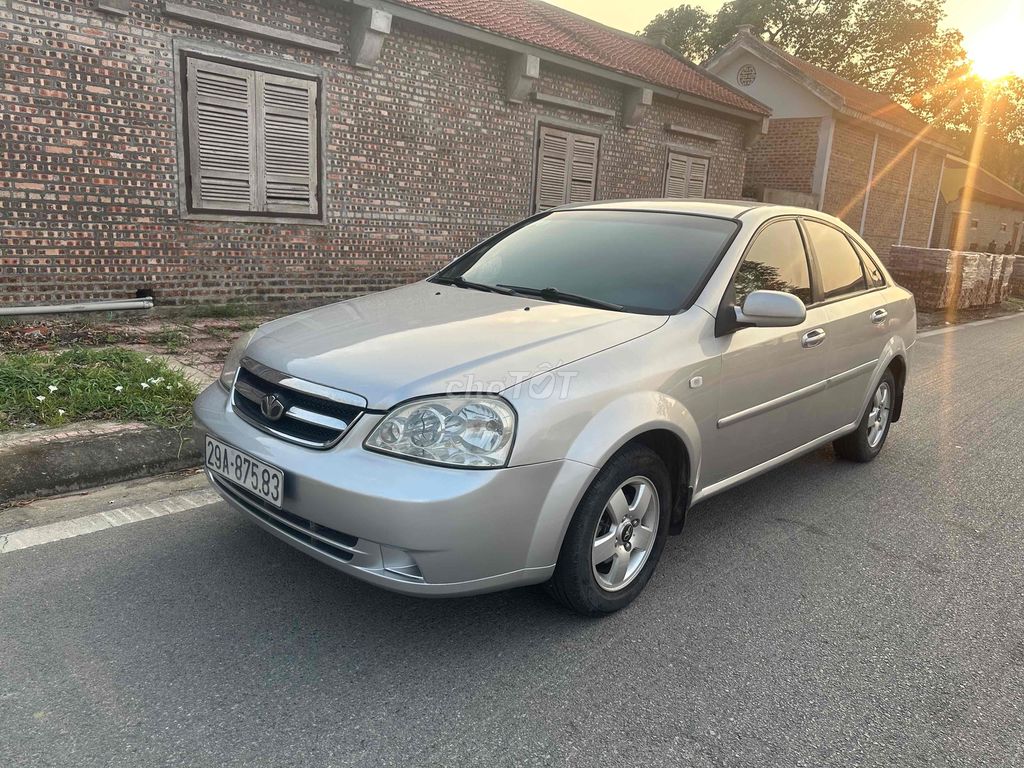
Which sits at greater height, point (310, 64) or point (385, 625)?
point (310, 64)

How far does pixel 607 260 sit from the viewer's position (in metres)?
3.65

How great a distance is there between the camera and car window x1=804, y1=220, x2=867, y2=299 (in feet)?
13.7

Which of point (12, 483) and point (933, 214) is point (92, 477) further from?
point (933, 214)

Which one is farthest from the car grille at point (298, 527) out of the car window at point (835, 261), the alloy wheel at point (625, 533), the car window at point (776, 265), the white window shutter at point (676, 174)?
the white window shutter at point (676, 174)

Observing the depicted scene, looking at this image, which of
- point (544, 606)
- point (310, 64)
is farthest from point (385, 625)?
point (310, 64)

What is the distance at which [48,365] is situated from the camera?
513cm

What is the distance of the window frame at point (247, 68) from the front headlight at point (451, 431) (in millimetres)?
6828

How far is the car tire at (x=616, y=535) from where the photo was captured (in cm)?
267

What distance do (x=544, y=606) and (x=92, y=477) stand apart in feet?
8.54

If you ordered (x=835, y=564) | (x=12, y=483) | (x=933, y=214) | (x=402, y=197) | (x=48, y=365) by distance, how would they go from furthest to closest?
(x=933, y=214)
(x=402, y=197)
(x=48, y=365)
(x=12, y=483)
(x=835, y=564)

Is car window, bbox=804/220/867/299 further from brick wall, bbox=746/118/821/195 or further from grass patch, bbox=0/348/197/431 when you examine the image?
brick wall, bbox=746/118/821/195

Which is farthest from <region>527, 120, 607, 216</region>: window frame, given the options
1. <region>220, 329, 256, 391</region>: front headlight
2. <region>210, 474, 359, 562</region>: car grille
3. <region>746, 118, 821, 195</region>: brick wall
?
<region>746, 118, 821, 195</region>: brick wall

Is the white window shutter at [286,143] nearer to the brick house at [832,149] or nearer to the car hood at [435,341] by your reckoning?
the car hood at [435,341]

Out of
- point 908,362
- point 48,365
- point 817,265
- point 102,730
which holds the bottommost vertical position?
point 102,730
